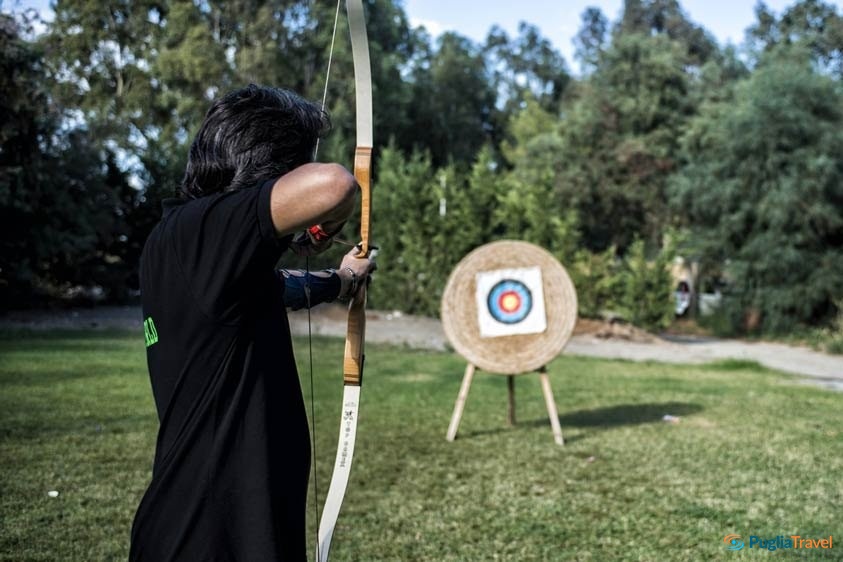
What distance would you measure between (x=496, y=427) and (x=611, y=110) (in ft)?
47.8

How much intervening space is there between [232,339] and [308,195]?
269 millimetres

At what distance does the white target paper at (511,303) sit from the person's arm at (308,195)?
177 inches

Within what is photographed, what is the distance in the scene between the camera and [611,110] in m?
18.9

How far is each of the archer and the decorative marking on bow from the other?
0.41 metres

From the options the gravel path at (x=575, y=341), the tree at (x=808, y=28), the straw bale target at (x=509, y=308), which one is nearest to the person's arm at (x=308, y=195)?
the straw bale target at (x=509, y=308)

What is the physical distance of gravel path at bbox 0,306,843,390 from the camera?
10.3 meters

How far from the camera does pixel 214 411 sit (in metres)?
1.29

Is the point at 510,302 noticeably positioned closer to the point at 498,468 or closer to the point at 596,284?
the point at 498,468

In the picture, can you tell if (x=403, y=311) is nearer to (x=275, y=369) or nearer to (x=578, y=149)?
(x=578, y=149)

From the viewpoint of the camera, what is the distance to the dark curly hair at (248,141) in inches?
52.9

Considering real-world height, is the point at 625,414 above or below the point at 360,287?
below

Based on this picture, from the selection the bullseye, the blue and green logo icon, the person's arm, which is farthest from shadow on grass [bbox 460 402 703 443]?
the person's arm

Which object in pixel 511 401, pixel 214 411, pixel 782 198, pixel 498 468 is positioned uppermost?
pixel 782 198

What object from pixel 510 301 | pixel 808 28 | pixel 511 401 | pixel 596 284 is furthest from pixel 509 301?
pixel 808 28
